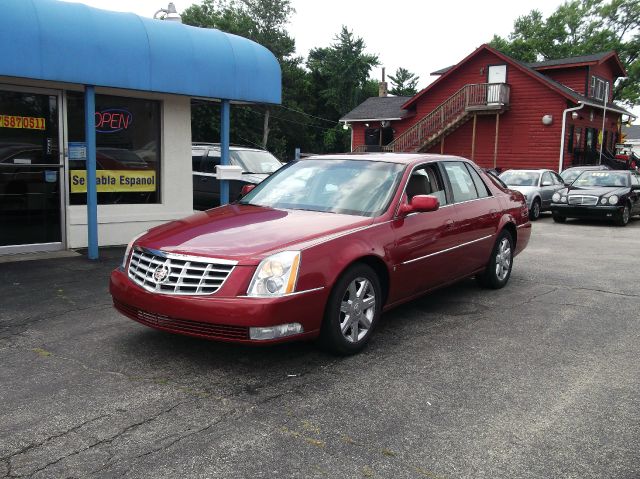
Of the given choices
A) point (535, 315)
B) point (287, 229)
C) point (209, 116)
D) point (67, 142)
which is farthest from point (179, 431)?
point (209, 116)

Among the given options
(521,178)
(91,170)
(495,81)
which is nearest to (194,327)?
(91,170)

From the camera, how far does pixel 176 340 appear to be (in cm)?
479

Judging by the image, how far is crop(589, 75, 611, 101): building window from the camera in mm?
30538

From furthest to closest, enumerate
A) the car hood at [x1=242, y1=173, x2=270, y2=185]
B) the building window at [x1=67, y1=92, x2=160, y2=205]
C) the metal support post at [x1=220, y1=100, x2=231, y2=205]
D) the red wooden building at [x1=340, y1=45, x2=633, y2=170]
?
the red wooden building at [x1=340, y1=45, x2=633, y2=170] → the car hood at [x1=242, y1=173, x2=270, y2=185] → the metal support post at [x1=220, y1=100, x2=231, y2=205] → the building window at [x1=67, y1=92, x2=160, y2=205]

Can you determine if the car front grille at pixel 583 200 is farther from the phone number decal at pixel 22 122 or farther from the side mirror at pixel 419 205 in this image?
the phone number decal at pixel 22 122

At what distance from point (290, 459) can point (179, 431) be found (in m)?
0.69

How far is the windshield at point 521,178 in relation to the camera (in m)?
17.0

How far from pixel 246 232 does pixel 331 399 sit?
1436 millimetres

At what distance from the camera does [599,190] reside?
15.2 m

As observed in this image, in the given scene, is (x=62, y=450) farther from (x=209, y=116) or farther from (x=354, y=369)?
(x=209, y=116)

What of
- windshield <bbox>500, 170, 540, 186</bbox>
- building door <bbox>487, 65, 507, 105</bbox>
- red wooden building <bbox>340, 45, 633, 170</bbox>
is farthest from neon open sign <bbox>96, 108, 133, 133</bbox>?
building door <bbox>487, 65, 507, 105</bbox>

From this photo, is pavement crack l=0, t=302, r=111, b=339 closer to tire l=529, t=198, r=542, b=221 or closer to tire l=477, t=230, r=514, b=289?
tire l=477, t=230, r=514, b=289

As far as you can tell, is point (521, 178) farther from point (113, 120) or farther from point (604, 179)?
point (113, 120)

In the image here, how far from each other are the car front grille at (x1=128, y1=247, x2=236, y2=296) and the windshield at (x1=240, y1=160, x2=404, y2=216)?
1.34 metres
